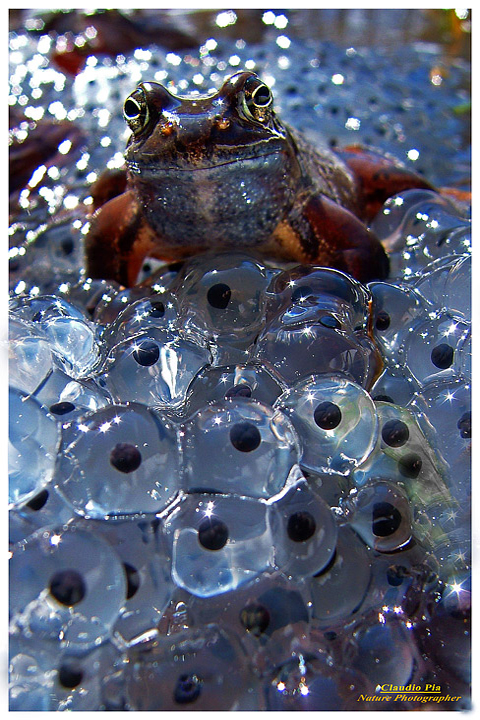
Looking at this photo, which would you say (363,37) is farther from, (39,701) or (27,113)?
(39,701)

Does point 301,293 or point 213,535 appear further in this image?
point 301,293

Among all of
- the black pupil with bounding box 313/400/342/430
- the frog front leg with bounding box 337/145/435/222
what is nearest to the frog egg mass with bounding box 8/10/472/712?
the black pupil with bounding box 313/400/342/430

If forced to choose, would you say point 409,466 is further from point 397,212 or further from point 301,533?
point 397,212

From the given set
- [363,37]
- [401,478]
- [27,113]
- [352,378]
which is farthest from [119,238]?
[363,37]

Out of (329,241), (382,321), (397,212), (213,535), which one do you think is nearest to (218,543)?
(213,535)

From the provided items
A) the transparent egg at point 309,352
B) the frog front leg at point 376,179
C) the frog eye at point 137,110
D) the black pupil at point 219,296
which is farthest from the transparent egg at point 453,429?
the frog front leg at point 376,179

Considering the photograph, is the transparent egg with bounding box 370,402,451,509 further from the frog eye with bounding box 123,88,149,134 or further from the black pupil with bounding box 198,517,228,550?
the frog eye with bounding box 123,88,149,134

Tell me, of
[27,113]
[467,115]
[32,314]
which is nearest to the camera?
[32,314]
